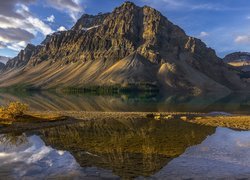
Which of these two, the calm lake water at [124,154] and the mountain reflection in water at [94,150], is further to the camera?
the mountain reflection in water at [94,150]

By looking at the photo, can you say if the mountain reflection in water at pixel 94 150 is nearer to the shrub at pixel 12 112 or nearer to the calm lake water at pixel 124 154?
the calm lake water at pixel 124 154

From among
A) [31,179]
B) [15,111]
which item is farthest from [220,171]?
[15,111]

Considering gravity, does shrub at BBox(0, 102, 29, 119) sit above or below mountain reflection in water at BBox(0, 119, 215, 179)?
above

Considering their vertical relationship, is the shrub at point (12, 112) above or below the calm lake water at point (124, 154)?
above

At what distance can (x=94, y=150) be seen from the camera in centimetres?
3278

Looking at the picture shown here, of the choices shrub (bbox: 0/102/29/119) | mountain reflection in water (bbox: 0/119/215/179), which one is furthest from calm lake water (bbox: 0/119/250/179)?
shrub (bbox: 0/102/29/119)

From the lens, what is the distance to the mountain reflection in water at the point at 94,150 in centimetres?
2528

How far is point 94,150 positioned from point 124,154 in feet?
11.6

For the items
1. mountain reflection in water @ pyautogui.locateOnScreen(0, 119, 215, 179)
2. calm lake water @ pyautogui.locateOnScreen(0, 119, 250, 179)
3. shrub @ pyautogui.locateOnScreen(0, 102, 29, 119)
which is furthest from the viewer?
shrub @ pyautogui.locateOnScreen(0, 102, 29, 119)

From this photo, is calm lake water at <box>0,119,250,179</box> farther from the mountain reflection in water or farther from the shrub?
the shrub

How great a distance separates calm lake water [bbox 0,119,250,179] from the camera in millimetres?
24797

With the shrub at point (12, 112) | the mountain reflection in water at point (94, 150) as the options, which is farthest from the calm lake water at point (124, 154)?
the shrub at point (12, 112)

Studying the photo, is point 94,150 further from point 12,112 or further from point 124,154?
point 12,112

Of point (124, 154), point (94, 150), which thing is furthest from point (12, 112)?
point (124, 154)
